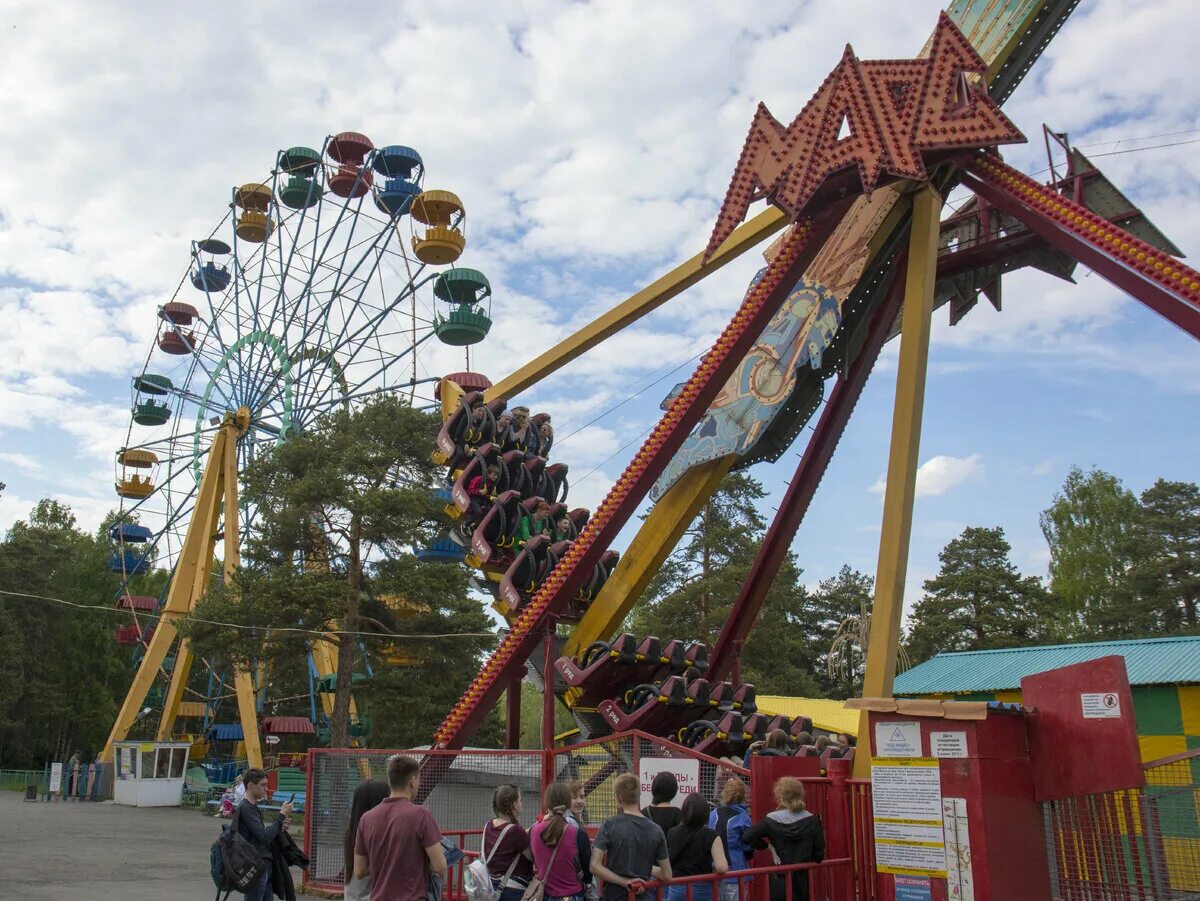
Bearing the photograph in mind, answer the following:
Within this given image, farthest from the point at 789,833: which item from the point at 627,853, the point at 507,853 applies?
the point at 507,853

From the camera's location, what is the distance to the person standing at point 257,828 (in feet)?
23.3

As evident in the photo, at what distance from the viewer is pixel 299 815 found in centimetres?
1989

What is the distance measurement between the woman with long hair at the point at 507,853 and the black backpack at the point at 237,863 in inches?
94.2

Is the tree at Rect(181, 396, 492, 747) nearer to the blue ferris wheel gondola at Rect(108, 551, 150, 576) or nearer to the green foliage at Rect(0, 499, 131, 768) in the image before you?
the blue ferris wheel gondola at Rect(108, 551, 150, 576)

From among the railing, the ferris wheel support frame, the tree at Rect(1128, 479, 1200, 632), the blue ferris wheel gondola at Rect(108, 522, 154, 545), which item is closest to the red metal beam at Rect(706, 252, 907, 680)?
the railing

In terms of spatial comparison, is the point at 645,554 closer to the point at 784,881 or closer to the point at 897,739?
the point at 897,739

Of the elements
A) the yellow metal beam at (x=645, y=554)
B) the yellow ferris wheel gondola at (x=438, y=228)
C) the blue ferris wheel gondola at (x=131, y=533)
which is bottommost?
the yellow metal beam at (x=645, y=554)

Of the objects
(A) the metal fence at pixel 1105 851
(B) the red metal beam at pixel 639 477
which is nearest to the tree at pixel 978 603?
(B) the red metal beam at pixel 639 477

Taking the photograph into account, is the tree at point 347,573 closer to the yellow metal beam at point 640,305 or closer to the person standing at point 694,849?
the yellow metal beam at point 640,305

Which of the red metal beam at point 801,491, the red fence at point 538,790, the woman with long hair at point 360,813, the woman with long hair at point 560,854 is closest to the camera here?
the woman with long hair at point 360,813

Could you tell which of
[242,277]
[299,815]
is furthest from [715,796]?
[242,277]

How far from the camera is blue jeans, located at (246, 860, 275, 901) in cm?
715

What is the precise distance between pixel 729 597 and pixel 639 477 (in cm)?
2088

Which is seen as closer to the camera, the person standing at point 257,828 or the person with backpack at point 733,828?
the person with backpack at point 733,828
